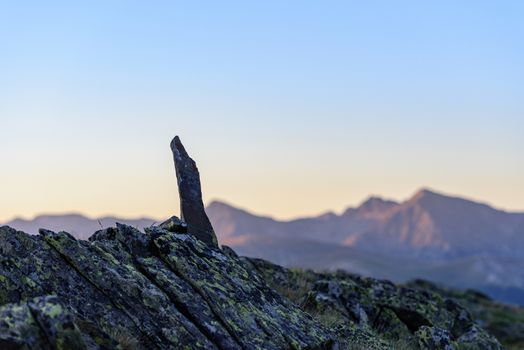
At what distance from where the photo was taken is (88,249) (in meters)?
15.4

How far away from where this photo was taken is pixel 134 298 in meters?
14.1

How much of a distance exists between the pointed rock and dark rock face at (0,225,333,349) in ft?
15.5

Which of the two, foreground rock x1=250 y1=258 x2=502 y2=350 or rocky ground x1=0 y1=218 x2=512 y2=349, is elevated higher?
rocky ground x1=0 y1=218 x2=512 y2=349

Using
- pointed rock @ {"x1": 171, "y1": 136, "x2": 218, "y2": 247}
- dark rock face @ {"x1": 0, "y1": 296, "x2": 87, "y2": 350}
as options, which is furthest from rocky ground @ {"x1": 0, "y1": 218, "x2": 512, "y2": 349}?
pointed rock @ {"x1": 171, "y1": 136, "x2": 218, "y2": 247}

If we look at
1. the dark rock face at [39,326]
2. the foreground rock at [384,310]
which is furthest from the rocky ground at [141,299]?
the foreground rock at [384,310]

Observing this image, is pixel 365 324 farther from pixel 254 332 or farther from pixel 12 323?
pixel 12 323

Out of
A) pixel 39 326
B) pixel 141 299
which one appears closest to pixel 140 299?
pixel 141 299

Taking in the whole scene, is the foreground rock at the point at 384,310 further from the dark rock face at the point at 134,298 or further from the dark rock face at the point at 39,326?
the dark rock face at the point at 39,326

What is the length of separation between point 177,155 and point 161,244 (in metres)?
5.87

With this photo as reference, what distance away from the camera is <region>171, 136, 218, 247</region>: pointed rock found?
864 inches

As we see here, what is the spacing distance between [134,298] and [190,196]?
848 cm

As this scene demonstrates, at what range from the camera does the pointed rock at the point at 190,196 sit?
72.0ft

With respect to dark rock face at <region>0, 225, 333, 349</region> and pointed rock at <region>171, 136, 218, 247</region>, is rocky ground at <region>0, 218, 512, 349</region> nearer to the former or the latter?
dark rock face at <region>0, 225, 333, 349</region>

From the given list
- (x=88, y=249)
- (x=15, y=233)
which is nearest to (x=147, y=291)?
(x=88, y=249)
